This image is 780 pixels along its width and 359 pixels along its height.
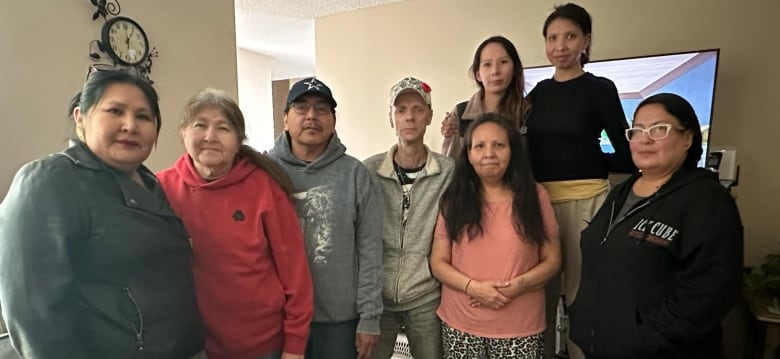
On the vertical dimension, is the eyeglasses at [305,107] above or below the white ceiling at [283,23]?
below

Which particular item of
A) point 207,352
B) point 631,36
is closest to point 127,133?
point 207,352

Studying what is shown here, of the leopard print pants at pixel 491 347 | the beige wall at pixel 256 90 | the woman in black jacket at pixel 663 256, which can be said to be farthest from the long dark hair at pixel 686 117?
the beige wall at pixel 256 90

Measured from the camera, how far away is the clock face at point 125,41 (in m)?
2.25

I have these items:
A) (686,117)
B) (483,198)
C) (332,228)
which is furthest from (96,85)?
(686,117)

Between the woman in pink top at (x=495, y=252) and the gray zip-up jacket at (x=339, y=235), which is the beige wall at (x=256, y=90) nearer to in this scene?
the gray zip-up jacket at (x=339, y=235)

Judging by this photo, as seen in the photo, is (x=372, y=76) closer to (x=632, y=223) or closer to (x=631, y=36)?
(x=631, y=36)

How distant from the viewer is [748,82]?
2480mm

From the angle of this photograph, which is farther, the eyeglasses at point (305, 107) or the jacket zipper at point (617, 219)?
the eyeglasses at point (305, 107)

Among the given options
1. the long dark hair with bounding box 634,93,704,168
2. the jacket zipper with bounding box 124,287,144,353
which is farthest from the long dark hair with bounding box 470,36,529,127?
the jacket zipper with bounding box 124,287,144,353

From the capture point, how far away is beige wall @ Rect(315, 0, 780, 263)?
248 cm

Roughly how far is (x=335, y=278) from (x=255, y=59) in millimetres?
4805

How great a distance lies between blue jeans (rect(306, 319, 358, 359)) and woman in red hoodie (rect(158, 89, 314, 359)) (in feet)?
0.53

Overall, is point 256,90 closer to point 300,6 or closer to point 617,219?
point 300,6

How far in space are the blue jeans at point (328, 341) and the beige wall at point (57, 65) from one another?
1538mm
